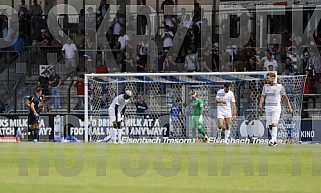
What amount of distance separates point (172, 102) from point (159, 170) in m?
14.4

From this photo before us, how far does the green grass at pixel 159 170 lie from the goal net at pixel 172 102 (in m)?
7.63

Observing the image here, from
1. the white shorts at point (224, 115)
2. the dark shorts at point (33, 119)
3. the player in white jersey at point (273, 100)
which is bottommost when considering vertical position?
the dark shorts at point (33, 119)

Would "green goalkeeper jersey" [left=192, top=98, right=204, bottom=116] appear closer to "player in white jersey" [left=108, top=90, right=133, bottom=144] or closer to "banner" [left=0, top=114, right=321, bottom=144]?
"banner" [left=0, top=114, right=321, bottom=144]

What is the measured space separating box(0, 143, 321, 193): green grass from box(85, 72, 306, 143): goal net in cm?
763

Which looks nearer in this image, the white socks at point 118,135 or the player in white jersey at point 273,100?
the player in white jersey at point 273,100

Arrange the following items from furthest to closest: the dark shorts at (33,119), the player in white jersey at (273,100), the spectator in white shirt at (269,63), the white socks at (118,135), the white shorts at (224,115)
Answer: the spectator in white shirt at (269,63) < the dark shorts at (33,119) < the white shorts at (224,115) < the white socks at (118,135) < the player in white jersey at (273,100)

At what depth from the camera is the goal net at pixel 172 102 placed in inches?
1065

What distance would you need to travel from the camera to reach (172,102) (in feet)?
92.3

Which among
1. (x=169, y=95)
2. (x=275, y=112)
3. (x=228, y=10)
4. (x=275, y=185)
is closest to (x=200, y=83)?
(x=169, y=95)

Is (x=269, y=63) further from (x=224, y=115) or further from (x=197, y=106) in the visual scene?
(x=224, y=115)

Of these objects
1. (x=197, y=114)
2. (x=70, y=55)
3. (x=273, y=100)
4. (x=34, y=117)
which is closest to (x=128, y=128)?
(x=197, y=114)

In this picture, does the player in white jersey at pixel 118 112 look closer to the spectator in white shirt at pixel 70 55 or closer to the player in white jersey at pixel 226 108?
the player in white jersey at pixel 226 108

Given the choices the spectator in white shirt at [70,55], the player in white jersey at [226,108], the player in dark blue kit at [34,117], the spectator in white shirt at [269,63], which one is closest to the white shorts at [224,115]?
the player in white jersey at [226,108]

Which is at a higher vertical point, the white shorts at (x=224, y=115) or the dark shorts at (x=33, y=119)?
the white shorts at (x=224, y=115)
